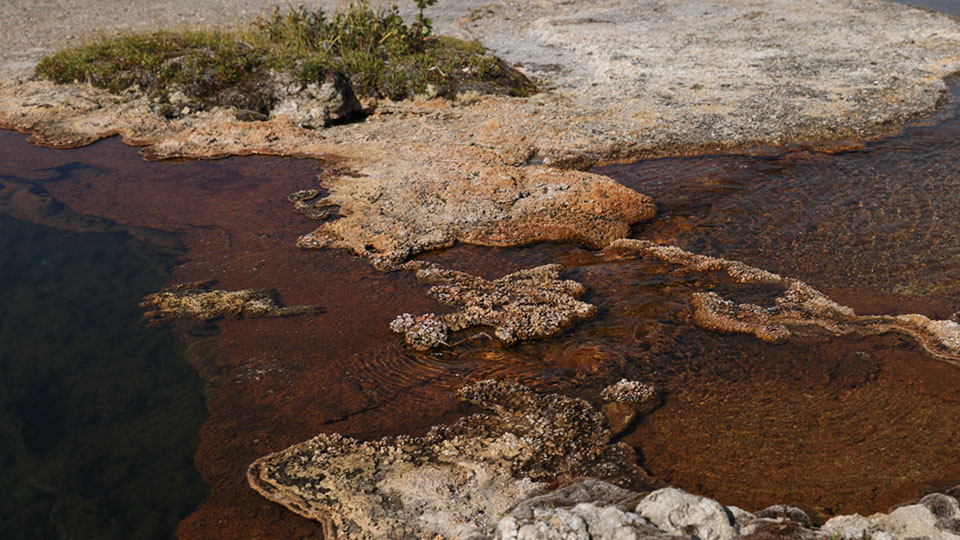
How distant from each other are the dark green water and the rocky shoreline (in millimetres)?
1056

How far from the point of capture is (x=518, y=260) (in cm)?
935

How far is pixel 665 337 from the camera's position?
24.9 ft

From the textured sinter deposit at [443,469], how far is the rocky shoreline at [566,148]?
2cm

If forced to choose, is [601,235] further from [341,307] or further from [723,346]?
[341,307]

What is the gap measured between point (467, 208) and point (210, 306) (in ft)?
12.8

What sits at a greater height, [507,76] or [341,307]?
[507,76]

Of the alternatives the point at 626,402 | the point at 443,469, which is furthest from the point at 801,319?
the point at 443,469

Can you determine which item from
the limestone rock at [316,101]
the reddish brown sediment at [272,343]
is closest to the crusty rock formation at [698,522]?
the reddish brown sediment at [272,343]

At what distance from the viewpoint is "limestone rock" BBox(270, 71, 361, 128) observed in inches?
555

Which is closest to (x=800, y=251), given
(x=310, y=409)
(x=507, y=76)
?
(x=310, y=409)

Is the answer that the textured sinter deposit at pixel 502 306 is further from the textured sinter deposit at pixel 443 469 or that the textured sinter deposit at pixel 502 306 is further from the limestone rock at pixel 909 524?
the limestone rock at pixel 909 524

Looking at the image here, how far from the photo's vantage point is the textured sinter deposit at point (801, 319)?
24.2 feet

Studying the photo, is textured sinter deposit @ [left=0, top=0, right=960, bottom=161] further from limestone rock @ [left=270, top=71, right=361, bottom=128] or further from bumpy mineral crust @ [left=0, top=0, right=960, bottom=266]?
limestone rock @ [left=270, top=71, right=361, bottom=128]

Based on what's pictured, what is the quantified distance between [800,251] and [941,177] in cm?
381
